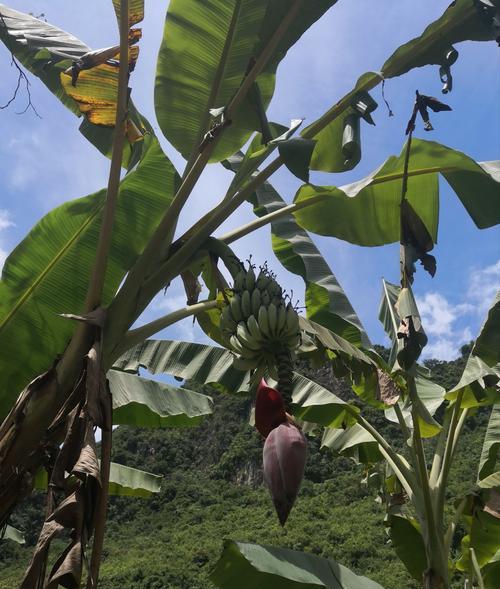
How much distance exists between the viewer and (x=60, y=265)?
232cm

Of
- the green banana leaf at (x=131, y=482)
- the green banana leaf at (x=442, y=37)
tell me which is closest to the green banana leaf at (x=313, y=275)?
the green banana leaf at (x=442, y=37)

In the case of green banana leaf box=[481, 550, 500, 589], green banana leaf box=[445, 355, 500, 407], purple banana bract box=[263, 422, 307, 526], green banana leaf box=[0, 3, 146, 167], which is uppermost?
green banana leaf box=[0, 3, 146, 167]

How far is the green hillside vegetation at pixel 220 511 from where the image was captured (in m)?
13.6

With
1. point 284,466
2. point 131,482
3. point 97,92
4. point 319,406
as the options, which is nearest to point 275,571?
point 284,466

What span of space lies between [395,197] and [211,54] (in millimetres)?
900

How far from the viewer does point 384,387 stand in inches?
95.7

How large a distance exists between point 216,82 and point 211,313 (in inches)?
32.3

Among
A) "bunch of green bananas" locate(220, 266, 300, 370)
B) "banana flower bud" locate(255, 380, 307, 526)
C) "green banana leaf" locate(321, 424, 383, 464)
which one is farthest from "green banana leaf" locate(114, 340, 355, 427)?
"banana flower bud" locate(255, 380, 307, 526)

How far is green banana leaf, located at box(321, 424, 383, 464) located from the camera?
3.26 metres

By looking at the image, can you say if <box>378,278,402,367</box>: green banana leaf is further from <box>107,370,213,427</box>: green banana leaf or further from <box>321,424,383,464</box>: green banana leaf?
<box>107,370,213,427</box>: green banana leaf

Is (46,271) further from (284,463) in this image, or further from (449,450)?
(449,450)

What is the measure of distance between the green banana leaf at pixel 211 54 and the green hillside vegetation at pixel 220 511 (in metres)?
8.95

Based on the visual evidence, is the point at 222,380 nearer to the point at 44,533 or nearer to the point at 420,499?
the point at 420,499

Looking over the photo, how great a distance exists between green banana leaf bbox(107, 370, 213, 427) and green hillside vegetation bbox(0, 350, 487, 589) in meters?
7.90
